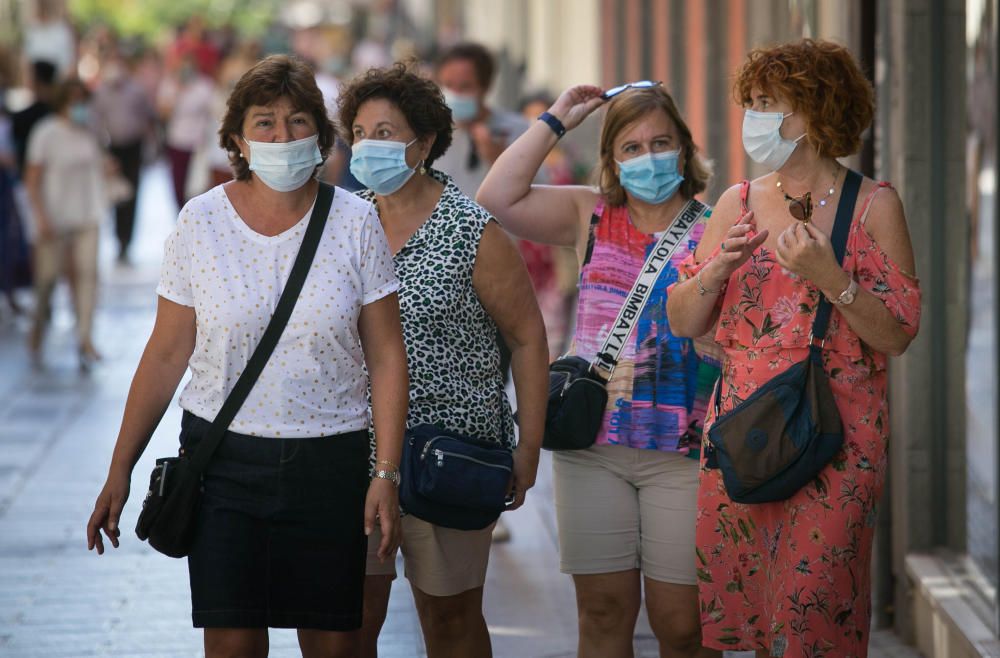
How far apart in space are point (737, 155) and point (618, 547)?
544 centimetres

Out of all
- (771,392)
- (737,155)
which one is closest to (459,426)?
(771,392)

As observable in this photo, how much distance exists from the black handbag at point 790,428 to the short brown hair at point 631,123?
0.81m

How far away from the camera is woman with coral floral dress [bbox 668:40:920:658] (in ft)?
12.8

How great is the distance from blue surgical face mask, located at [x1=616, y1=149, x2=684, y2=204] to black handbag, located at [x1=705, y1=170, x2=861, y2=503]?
2.34ft

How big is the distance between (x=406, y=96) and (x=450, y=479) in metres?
1.08

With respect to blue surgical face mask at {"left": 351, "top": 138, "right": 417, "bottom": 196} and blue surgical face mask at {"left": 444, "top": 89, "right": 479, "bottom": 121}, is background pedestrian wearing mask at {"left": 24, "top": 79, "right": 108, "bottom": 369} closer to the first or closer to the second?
blue surgical face mask at {"left": 444, "top": 89, "right": 479, "bottom": 121}

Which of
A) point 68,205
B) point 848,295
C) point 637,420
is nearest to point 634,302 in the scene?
point 637,420

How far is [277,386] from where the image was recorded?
3.91 m

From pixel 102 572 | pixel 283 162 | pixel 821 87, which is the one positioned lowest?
pixel 102 572

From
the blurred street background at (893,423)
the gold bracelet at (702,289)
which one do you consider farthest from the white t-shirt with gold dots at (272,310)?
the blurred street background at (893,423)

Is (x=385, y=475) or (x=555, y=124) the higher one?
(x=555, y=124)

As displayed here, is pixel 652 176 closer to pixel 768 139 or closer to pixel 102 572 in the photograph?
pixel 768 139

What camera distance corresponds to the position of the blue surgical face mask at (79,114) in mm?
11859

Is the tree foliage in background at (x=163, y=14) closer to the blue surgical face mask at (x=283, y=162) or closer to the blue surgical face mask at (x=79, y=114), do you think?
the blue surgical face mask at (x=79, y=114)
